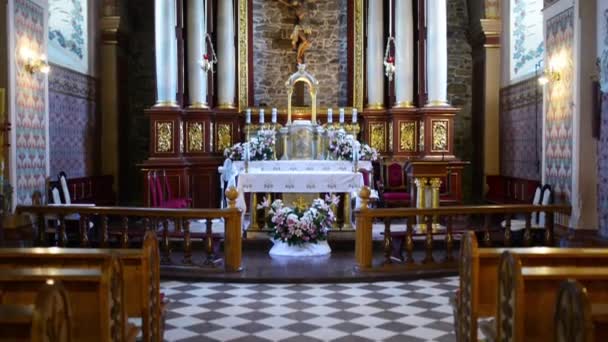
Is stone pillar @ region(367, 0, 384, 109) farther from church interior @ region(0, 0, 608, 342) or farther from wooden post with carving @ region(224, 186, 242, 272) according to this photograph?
wooden post with carving @ region(224, 186, 242, 272)

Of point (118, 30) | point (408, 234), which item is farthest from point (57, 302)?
point (118, 30)

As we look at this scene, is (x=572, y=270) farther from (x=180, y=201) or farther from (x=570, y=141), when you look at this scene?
(x=180, y=201)

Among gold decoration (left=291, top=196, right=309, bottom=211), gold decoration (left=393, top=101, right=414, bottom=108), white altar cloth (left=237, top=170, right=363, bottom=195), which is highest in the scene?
gold decoration (left=393, top=101, right=414, bottom=108)

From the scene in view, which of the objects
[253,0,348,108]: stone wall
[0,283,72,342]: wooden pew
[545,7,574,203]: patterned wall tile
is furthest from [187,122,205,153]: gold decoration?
[0,283,72,342]: wooden pew

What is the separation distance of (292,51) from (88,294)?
479 inches

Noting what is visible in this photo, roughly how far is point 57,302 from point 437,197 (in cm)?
1014

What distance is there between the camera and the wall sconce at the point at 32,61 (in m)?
9.16

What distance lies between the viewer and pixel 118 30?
46.9 ft

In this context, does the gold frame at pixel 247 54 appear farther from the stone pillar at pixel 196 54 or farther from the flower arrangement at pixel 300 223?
the flower arrangement at pixel 300 223

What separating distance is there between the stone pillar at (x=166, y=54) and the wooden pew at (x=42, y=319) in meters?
10.4

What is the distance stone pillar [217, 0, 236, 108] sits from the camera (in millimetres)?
13969

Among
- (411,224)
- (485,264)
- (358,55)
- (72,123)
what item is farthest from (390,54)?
(485,264)

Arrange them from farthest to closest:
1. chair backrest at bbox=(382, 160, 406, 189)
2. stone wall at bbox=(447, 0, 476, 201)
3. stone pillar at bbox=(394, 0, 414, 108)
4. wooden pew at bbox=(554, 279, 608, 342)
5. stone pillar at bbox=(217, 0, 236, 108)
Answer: stone wall at bbox=(447, 0, 476, 201)
stone pillar at bbox=(217, 0, 236, 108)
stone pillar at bbox=(394, 0, 414, 108)
chair backrest at bbox=(382, 160, 406, 189)
wooden pew at bbox=(554, 279, 608, 342)

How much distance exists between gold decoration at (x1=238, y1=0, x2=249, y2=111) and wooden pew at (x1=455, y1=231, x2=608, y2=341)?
10214 millimetres
